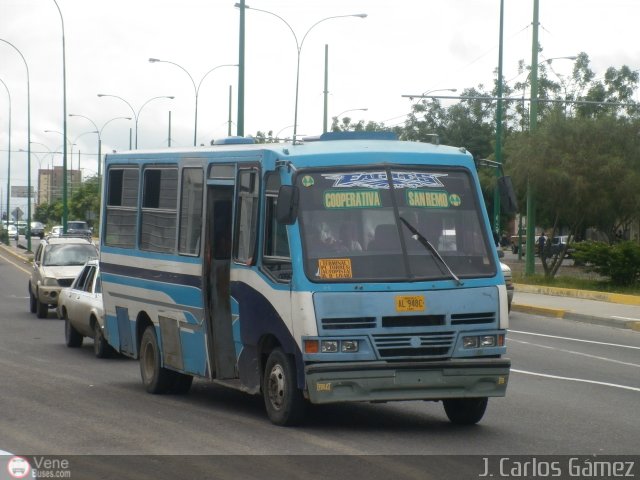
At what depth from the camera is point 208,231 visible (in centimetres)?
1223

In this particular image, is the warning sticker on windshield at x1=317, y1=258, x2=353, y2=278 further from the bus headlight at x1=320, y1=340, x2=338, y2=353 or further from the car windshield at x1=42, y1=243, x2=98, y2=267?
the car windshield at x1=42, y1=243, x2=98, y2=267

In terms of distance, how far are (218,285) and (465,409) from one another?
109 inches

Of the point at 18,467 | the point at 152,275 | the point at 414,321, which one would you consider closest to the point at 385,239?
the point at 414,321

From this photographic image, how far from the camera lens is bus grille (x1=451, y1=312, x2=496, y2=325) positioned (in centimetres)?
1052

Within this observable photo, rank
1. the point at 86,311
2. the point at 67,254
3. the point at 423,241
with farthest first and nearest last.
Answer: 1. the point at 67,254
2. the point at 86,311
3. the point at 423,241

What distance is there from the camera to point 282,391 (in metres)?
10.8

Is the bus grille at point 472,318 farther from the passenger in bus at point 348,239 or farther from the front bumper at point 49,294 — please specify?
the front bumper at point 49,294

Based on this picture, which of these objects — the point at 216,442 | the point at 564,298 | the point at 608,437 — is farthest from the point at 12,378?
the point at 564,298

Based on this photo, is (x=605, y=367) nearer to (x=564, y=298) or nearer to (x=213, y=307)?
(x=213, y=307)

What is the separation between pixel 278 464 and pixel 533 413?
385cm

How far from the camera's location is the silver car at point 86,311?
18328 mm

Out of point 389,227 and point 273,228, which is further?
point 273,228

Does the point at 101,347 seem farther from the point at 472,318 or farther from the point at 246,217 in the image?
the point at 472,318

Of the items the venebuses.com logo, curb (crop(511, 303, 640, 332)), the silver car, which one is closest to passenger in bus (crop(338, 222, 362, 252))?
the venebuses.com logo
